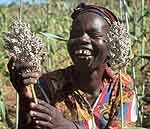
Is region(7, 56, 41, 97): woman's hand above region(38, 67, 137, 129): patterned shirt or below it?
above

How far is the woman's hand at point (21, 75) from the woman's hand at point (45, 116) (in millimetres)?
54

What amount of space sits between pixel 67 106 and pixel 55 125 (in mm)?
572

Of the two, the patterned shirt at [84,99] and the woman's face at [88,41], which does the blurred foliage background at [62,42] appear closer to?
the patterned shirt at [84,99]

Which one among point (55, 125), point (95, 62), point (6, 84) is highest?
point (95, 62)

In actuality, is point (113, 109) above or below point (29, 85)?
below

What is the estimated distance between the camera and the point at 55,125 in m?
1.21

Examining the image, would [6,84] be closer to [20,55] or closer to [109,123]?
[109,123]

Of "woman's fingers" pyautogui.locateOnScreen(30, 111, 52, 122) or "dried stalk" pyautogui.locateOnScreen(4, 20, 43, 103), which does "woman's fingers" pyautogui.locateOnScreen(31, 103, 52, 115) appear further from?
"dried stalk" pyautogui.locateOnScreen(4, 20, 43, 103)

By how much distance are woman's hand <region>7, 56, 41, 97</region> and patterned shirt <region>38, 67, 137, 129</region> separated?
521mm

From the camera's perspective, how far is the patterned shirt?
1.77 m

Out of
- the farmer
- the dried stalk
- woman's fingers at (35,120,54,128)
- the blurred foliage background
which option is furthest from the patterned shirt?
the dried stalk

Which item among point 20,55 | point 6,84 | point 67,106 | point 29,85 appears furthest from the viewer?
point 6,84

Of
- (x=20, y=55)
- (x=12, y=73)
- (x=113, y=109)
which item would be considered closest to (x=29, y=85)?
(x=12, y=73)

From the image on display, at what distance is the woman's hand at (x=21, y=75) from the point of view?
42.0 inches
